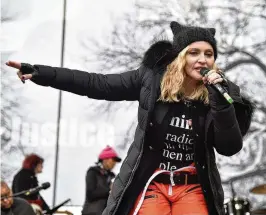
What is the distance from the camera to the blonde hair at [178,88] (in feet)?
11.9

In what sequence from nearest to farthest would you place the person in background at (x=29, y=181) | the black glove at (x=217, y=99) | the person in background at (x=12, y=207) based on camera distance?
the black glove at (x=217, y=99) < the person in background at (x=12, y=207) < the person in background at (x=29, y=181)

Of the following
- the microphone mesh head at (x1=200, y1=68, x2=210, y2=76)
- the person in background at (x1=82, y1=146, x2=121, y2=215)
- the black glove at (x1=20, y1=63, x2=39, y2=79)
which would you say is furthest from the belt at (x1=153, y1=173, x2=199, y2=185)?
the person in background at (x1=82, y1=146, x2=121, y2=215)

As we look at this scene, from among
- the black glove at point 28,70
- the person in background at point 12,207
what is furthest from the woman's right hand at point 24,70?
the person in background at point 12,207

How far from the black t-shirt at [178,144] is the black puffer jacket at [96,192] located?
17.7 feet

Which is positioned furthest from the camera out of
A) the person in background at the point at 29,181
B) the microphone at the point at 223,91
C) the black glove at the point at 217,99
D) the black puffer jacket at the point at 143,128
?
the person in background at the point at 29,181

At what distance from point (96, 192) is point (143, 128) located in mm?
5507

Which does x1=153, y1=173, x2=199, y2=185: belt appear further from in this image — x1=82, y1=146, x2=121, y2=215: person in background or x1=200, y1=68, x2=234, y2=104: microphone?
x1=82, y1=146, x2=121, y2=215: person in background

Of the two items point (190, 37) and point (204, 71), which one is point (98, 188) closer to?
point (190, 37)

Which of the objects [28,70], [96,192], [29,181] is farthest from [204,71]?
[29,181]

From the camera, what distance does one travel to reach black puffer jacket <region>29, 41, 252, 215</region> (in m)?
3.57

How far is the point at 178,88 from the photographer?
361 centimetres

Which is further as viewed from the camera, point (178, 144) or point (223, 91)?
point (178, 144)

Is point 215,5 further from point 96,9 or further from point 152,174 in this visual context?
point 152,174

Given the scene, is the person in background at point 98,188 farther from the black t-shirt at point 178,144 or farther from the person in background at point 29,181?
the black t-shirt at point 178,144
